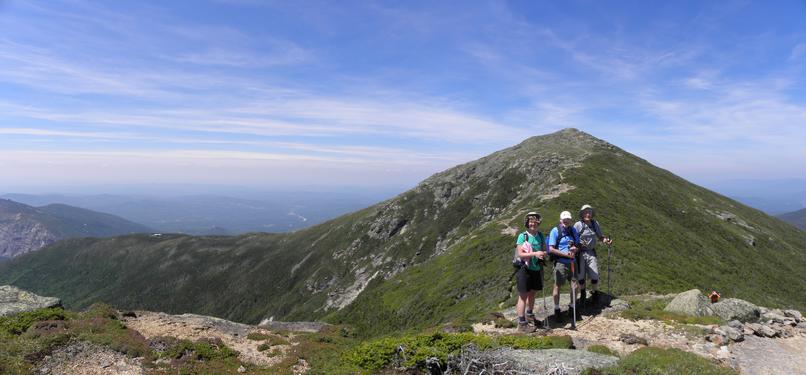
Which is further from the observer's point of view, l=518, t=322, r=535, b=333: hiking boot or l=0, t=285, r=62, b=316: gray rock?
l=0, t=285, r=62, b=316: gray rock

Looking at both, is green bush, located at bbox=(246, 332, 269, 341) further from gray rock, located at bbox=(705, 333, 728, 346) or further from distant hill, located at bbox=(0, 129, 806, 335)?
gray rock, located at bbox=(705, 333, 728, 346)

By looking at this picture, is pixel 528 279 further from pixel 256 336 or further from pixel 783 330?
pixel 256 336

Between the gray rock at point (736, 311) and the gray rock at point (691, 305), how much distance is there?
35cm

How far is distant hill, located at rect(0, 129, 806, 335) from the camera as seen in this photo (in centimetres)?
5050

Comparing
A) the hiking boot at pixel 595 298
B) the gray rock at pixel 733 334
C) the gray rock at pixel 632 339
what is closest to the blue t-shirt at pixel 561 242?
the gray rock at pixel 632 339

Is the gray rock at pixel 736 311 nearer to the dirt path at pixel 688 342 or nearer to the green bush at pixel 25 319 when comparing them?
the dirt path at pixel 688 342

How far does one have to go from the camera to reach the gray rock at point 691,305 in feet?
58.3

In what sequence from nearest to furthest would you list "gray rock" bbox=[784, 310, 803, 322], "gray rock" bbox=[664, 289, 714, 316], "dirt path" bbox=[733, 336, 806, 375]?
"dirt path" bbox=[733, 336, 806, 375] → "gray rock" bbox=[784, 310, 803, 322] → "gray rock" bbox=[664, 289, 714, 316]

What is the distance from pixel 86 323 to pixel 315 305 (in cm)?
9067

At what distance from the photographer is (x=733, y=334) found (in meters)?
14.4

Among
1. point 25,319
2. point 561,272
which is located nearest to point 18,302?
point 25,319

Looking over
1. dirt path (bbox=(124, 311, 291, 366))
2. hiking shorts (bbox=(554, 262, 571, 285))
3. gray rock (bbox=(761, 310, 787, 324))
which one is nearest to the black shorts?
hiking shorts (bbox=(554, 262, 571, 285))

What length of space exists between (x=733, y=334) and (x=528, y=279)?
8041 mm

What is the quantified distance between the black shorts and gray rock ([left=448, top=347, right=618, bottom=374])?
12.6ft
